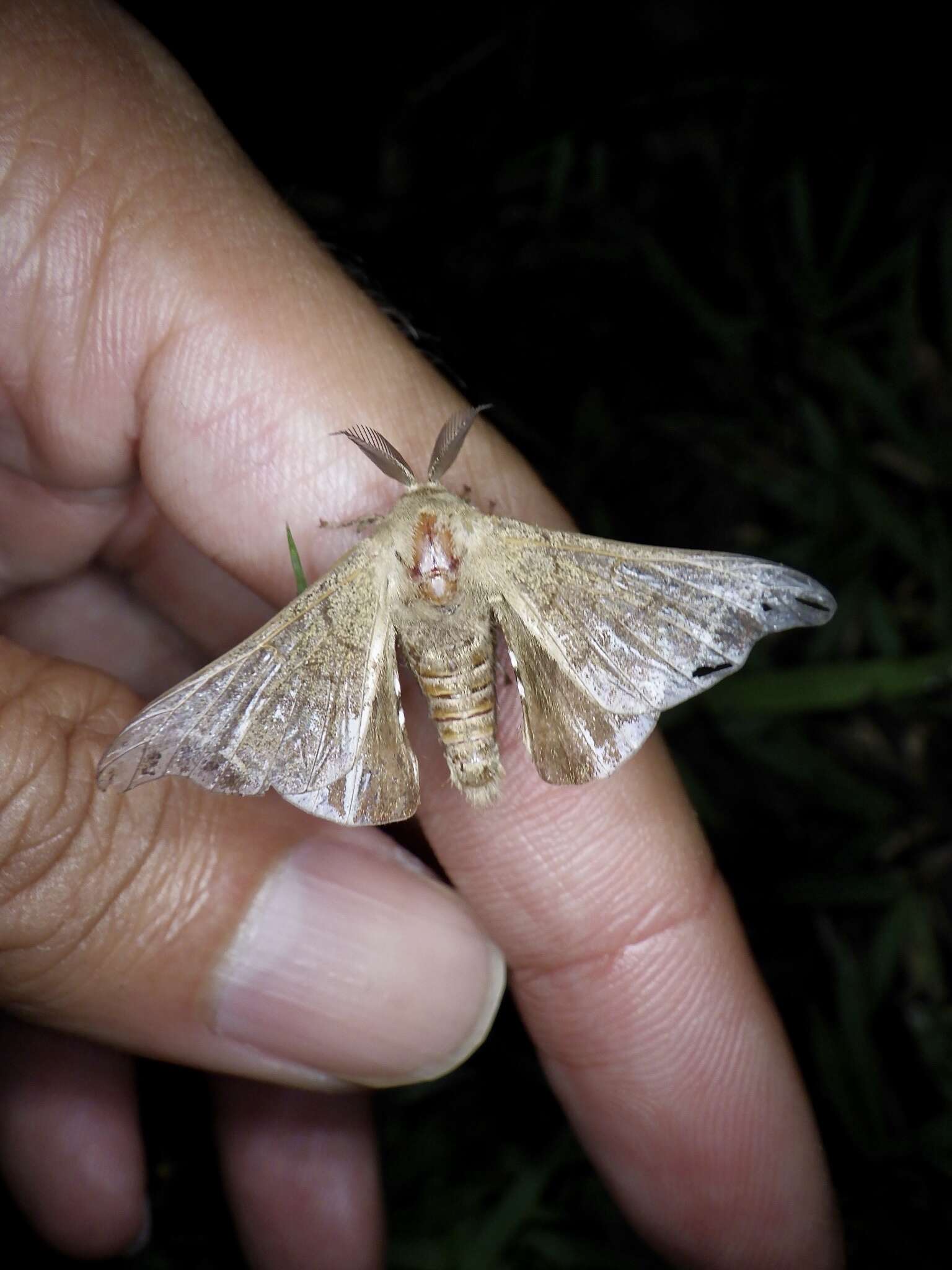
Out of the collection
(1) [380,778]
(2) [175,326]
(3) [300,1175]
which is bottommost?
(3) [300,1175]

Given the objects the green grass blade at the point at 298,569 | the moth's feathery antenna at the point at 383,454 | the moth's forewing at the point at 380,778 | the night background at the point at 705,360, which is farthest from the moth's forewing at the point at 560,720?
the night background at the point at 705,360

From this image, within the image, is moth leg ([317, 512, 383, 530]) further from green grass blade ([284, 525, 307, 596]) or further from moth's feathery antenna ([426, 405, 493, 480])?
moth's feathery antenna ([426, 405, 493, 480])

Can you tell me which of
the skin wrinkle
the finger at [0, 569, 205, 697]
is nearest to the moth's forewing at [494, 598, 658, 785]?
the skin wrinkle

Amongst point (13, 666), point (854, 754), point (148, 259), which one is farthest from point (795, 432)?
point (13, 666)

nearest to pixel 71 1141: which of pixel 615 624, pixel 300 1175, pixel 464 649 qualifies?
pixel 300 1175

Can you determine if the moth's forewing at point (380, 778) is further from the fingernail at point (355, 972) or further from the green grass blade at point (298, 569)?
the fingernail at point (355, 972)

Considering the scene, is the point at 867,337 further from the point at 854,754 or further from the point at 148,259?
the point at 148,259

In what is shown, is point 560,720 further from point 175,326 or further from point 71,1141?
point 71,1141
